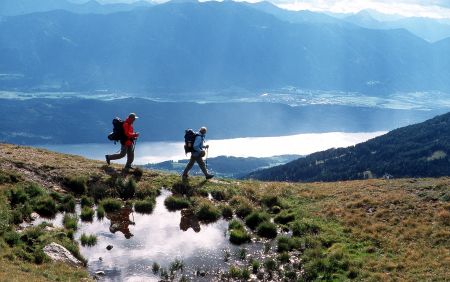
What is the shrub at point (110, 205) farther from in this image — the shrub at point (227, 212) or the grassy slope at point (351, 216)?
the shrub at point (227, 212)

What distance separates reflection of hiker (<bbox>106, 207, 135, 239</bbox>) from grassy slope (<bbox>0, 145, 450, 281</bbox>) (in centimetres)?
308

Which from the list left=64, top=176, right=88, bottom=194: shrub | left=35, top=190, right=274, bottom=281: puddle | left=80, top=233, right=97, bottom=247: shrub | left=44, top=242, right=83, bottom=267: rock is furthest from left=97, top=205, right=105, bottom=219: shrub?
left=44, top=242, right=83, bottom=267: rock

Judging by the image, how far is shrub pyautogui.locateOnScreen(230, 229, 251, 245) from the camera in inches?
797

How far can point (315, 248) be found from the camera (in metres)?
18.8

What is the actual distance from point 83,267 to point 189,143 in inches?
513

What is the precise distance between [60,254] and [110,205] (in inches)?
254

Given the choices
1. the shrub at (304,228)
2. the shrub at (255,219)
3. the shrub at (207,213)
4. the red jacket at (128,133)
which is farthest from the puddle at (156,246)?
the red jacket at (128,133)

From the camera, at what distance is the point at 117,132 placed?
28016mm

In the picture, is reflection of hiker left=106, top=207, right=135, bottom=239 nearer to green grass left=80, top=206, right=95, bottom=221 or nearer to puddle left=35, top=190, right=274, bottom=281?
puddle left=35, top=190, right=274, bottom=281

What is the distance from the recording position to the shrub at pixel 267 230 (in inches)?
826

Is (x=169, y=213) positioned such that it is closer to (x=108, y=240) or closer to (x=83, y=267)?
(x=108, y=240)

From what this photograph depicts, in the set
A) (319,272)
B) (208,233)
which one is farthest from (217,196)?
(319,272)

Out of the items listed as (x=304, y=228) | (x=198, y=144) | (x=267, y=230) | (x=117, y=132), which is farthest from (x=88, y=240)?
(x=198, y=144)

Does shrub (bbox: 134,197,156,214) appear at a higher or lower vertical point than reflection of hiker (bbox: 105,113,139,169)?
lower
